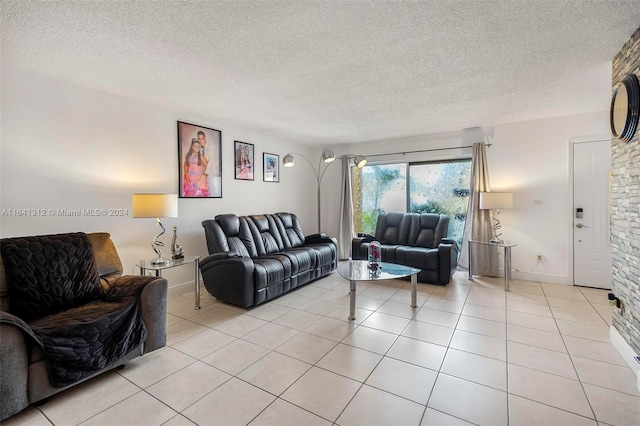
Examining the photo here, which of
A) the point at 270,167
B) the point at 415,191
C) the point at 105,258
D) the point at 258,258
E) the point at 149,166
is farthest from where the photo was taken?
the point at 415,191

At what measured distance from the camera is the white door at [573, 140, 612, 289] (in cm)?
387

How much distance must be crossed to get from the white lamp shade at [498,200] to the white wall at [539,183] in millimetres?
393

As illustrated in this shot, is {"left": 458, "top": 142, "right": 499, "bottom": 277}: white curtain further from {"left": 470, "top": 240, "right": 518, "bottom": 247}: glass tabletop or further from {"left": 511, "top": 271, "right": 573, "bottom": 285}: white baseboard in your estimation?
{"left": 511, "top": 271, "right": 573, "bottom": 285}: white baseboard

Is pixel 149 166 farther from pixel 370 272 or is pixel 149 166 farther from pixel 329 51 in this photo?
pixel 370 272

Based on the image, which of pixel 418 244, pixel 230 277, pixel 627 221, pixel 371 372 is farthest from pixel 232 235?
pixel 627 221

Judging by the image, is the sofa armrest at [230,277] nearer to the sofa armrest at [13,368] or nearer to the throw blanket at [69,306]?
the throw blanket at [69,306]

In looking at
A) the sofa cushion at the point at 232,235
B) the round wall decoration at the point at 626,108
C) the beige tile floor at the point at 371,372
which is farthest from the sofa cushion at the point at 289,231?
the round wall decoration at the point at 626,108

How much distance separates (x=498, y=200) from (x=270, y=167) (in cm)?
370

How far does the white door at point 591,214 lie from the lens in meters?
3.87

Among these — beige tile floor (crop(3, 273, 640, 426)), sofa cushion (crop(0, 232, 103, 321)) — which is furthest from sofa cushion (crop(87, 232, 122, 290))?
beige tile floor (crop(3, 273, 640, 426))

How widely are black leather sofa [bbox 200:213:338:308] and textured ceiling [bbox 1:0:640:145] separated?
1633 mm

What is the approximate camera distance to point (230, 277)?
10.9 ft

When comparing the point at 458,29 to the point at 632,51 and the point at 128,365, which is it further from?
the point at 128,365

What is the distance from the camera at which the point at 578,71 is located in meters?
2.67
